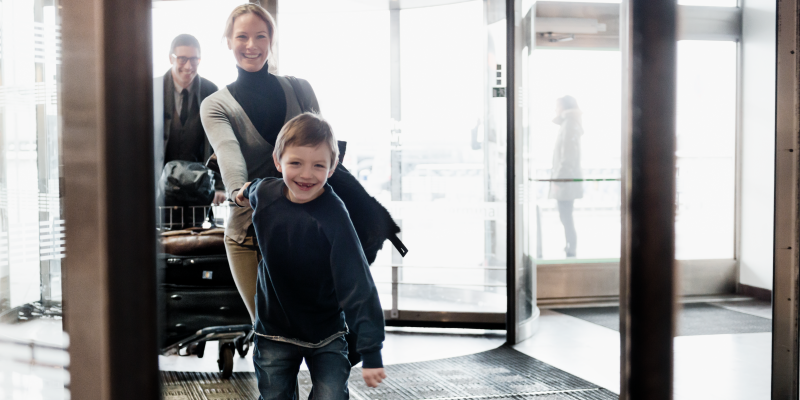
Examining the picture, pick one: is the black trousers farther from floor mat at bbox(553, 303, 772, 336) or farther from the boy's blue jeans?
the boy's blue jeans

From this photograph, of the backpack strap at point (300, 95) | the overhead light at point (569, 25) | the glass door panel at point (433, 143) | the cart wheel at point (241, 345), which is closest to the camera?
the backpack strap at point (300, 95)

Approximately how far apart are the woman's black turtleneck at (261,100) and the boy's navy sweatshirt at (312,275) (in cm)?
21

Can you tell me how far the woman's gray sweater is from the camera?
1860mm

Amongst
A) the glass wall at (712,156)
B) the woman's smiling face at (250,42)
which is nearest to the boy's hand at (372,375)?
the woman's smiling face at (250,42)

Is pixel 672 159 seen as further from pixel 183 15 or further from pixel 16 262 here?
pixel 16 262

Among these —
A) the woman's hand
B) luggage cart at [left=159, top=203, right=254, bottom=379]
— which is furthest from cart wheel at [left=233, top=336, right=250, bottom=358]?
the woman's hand

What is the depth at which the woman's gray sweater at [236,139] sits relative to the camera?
1.86m

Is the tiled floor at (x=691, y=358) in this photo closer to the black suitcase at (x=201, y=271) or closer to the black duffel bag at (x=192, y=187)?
the black suitcase at (x=201, y=271)

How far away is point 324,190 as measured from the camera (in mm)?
1715

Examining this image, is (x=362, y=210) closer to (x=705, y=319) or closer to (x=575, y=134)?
(x=575, y=134)

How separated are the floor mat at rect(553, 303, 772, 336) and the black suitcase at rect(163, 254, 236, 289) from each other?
95.3 inches

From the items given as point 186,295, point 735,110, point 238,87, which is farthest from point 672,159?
point 735,110

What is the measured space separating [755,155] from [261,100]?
406cm

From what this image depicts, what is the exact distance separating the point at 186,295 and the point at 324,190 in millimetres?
1195
